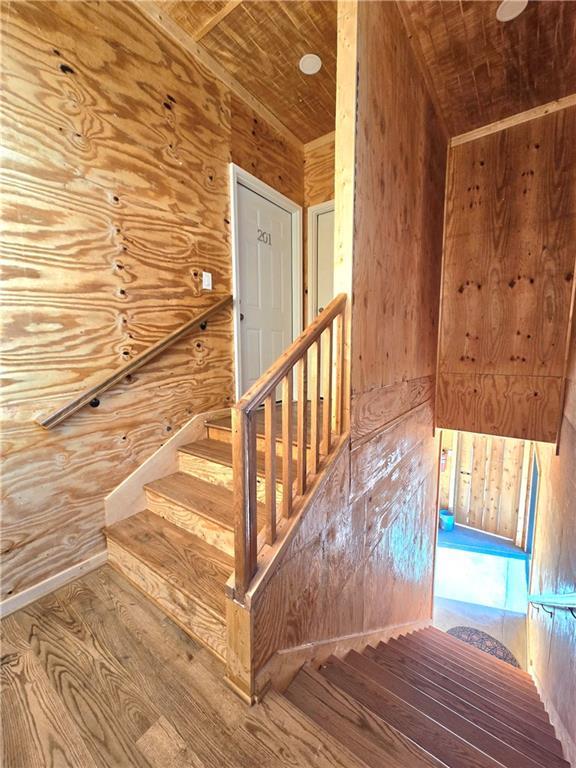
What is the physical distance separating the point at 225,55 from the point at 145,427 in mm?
2647

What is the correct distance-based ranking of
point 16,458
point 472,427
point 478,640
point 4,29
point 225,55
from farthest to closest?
1. point 478,640
2. point 472,427
3. point 225,55
4. point 16,458
5. point 4,29

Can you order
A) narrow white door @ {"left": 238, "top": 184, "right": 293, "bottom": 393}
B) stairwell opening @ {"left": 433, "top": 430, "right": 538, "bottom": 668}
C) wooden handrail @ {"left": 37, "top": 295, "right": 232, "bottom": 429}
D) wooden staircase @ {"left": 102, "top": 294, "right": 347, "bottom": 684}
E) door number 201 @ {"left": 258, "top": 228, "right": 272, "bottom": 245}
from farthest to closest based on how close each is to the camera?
stairwell opening @ {"left": 433, "top": 430, "right": 538, "bottom": 668} → door number 201 @ {"left": 258, "top": 228, "right": 272, "bottom": 245} → narrow white door @ {"left": 238, "top": 184, "right": 293, "bottom": 393} → wooden handrail @ {"left": 37, "top": 295, "right": 232, "bottom": 429} → wooden staircase @ {"left": 102, "top": 294, "right": 347, "bottom": 684}

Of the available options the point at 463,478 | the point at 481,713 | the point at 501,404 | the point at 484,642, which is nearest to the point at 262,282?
the point at 501,404

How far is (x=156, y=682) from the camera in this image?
1159 mm

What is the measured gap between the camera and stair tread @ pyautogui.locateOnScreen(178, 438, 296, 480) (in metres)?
1.90

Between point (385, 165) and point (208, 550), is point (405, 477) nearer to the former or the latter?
point (208, 550)

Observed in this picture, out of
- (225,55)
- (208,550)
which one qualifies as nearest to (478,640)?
(208,550)

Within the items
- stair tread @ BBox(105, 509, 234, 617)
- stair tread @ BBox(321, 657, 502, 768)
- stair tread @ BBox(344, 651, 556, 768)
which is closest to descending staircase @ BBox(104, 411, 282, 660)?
stair tread @ BBox(105, 509, 234, 617)

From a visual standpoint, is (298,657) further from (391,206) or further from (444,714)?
(391,206)

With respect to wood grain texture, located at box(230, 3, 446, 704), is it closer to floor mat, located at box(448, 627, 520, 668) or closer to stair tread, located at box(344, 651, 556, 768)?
stair tread, located at box(344, 651, 556, 768)

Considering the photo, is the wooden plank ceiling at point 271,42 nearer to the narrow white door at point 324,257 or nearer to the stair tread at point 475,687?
the narrow white door at point 324,257

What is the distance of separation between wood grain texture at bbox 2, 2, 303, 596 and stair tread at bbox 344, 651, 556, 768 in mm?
1655

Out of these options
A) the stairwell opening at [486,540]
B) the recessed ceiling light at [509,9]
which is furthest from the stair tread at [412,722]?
the recessed ceiling light at [509,9]

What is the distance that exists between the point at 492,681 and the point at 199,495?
7.79 ft
